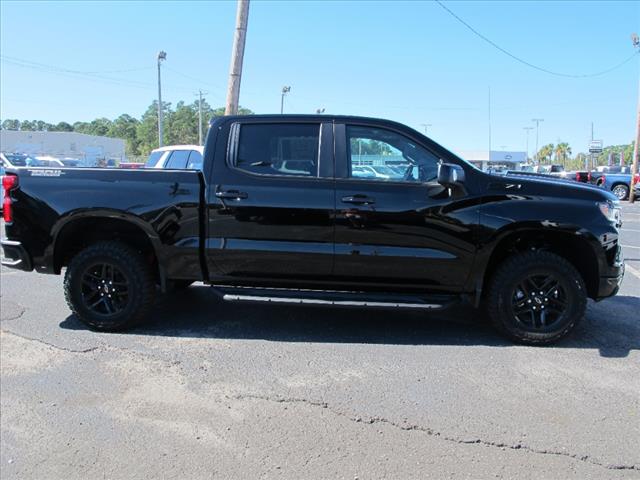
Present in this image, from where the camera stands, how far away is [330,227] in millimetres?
4641

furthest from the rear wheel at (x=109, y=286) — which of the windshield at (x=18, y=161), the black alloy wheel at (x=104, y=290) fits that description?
the windshield at (x=18, y=161)

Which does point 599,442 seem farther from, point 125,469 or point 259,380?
point 125,469

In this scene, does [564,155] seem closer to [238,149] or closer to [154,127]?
[154,127]

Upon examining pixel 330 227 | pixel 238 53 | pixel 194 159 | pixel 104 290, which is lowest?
pixel 104 290

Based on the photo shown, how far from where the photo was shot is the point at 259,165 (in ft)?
15.8

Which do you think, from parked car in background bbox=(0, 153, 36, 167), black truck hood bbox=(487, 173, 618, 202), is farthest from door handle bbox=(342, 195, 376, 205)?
parked car in background bbox=(0, 153, 36, 167)

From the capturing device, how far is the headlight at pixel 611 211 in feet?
15.2

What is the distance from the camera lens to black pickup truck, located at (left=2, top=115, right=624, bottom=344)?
4.61 metres

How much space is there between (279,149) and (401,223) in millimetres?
1295

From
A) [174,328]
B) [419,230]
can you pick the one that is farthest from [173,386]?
[419,230]

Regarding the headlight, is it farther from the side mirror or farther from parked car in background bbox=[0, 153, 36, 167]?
parked car in background bbox=[0, 153, 36, 167]

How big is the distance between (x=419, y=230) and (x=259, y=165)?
5.05 feet

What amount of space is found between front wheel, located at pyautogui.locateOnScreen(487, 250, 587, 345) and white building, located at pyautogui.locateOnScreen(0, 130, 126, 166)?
65.7 meters

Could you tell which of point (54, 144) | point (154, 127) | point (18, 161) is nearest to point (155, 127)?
point (154, 127)
